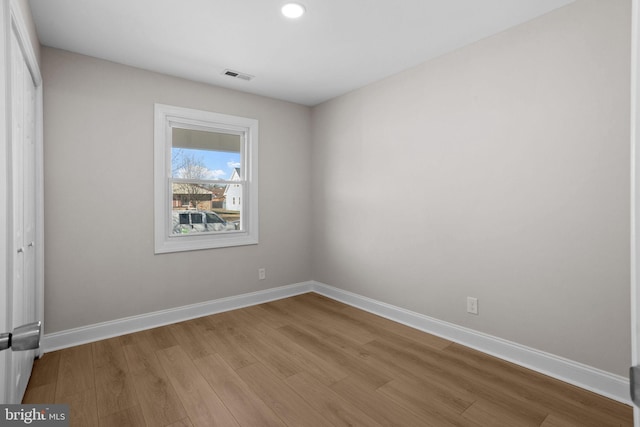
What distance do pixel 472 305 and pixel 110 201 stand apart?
10.7 feet

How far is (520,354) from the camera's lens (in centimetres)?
234

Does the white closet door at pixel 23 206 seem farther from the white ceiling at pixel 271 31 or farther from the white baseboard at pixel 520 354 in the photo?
the white baseboard at pixel 520 354

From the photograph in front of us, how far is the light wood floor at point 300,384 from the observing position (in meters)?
1.80

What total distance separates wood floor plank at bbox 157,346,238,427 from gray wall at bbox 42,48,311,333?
2.65ft

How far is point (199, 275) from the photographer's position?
339 centimetres

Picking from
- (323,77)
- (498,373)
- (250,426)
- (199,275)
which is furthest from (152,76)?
(498,373)

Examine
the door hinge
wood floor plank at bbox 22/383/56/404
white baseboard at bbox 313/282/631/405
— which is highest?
the door hinge

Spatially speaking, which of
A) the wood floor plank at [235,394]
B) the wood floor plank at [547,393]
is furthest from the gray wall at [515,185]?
the wood floor plank at [235,394]

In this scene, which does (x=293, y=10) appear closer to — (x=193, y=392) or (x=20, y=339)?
(x=20, y=339)

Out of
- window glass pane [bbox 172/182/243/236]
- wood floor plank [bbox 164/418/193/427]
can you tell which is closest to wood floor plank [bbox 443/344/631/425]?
wood floor plank [bbox 164/418/193/427]

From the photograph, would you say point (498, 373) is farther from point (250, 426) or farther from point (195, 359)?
point (195, 359)

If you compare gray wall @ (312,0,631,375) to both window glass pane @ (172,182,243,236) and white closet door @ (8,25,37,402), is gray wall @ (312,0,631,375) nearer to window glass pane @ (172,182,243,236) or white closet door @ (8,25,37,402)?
window glass pane @ (172,182,243,236)

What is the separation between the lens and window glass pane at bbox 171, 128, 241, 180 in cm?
335

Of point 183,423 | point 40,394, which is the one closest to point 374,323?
point 183,423
